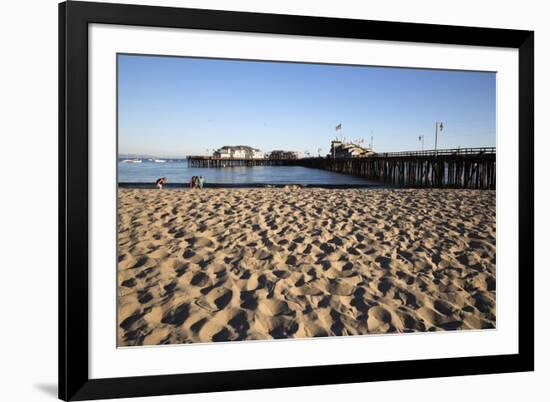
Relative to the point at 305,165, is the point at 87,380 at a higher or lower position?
lower

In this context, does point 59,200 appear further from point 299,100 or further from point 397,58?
point 397,58

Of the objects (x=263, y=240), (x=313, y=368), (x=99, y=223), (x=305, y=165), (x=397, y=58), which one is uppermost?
(x=397, y=58)

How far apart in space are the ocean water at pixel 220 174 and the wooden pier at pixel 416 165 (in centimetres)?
6

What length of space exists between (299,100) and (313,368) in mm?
2064

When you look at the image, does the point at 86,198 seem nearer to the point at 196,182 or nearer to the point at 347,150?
the point at 196,182

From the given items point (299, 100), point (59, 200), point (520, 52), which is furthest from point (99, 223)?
point (520, 52)

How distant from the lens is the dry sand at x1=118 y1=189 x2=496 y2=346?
2.70 meters

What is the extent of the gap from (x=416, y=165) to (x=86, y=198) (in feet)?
10.2

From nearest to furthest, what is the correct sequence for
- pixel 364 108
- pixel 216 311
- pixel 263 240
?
1. pixel 216 311
2. pixel 364 108
3. pixel 263 240

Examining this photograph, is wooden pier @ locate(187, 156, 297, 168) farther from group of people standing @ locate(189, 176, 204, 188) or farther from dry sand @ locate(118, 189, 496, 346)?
dry sand @ locate(118, 189, 496, 346)

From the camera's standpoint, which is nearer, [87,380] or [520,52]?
[87,380]

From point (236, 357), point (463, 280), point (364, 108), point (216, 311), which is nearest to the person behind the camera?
point (236, 357)

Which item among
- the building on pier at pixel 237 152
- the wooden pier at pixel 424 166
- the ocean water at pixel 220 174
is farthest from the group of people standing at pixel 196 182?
the wooden pier at pixel 424 166

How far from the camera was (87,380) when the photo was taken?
2.36 metres
